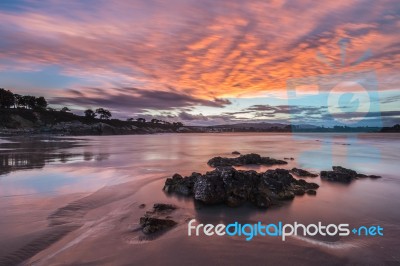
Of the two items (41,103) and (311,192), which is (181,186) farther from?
(41,103)

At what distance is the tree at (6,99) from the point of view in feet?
342

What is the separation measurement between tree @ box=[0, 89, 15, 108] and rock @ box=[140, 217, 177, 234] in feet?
422

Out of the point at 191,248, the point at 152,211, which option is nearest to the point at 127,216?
the point at 152,211

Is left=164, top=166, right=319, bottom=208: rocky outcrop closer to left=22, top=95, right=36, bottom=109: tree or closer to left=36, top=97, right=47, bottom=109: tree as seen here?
left=22, top=95, right=36, bottom=109: tree

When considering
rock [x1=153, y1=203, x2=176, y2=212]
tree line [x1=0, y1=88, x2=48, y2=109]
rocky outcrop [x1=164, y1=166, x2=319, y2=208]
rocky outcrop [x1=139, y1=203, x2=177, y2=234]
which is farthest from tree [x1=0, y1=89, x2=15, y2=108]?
rocky outcrop [x1=139, y1=203, x2=177, y2=234]

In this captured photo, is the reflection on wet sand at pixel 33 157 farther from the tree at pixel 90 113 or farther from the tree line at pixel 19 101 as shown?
the tree at pixel 90 113

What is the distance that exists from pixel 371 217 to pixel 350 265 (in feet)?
12.1

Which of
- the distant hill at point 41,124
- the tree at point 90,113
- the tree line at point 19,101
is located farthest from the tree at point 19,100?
the tree at point 90,113

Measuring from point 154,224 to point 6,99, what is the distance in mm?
130130

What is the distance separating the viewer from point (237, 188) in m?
8.97

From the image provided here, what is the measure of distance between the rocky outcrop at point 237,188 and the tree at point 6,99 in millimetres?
125838

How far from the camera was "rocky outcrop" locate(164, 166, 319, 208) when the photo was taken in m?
8.66

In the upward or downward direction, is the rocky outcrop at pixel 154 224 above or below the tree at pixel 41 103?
below

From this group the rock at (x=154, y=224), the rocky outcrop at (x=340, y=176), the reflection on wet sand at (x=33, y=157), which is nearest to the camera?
the rock at (x=154, y=224)
